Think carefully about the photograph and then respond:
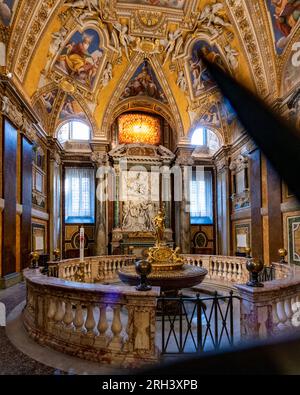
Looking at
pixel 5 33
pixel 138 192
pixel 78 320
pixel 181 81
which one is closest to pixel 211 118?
pixel 181 81

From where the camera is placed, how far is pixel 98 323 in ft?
11.8

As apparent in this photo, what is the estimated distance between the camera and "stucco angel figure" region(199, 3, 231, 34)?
35.3 feet

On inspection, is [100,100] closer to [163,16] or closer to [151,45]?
[151,45]

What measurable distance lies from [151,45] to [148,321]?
12.3 metres

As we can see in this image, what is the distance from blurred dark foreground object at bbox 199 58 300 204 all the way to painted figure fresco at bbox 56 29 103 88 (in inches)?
510

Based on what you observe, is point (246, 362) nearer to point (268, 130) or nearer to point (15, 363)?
point (268, 130)

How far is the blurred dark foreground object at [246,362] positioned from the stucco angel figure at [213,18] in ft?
41.7

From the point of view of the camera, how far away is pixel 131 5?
1097 centimetres

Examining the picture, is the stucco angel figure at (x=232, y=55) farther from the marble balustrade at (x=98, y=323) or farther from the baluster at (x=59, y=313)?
the baluster at (x=59, y=313)

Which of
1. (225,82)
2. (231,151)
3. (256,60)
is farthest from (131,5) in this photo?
(225,82)

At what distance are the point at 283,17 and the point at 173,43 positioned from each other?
183 inches

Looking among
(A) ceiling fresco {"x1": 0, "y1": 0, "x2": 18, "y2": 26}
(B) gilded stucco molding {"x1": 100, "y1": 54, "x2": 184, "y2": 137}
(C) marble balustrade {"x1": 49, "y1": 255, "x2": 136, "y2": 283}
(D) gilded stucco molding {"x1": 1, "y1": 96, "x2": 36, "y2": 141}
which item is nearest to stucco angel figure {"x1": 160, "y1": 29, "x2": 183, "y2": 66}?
(B) gilded stucco molding {"x1": 100, "y1": 54, "x2": 184, "y2": 137}

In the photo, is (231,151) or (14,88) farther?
(231,151)

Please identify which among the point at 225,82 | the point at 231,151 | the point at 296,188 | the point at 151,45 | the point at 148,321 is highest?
the point at 151,45
